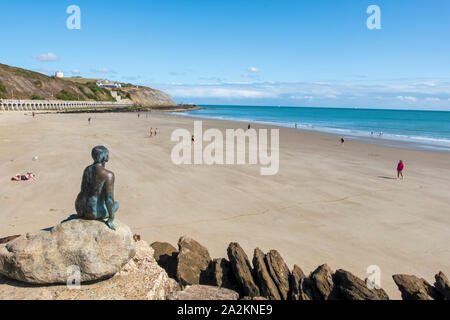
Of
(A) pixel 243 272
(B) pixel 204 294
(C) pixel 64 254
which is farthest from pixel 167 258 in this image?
(C) pixel 64 254

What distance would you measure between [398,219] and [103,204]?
507 inches

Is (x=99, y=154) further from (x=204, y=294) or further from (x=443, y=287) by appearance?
(x=443, y=287)

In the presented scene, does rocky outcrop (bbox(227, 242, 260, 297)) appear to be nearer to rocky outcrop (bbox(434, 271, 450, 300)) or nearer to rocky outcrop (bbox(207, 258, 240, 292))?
rocky outcrop (bbox(207, 258, 240, 292))

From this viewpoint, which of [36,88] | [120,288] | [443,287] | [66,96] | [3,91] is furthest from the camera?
[66,96]

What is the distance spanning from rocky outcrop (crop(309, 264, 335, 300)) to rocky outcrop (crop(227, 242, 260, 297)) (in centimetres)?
129

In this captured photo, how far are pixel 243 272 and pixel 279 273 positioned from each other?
0.85 meters

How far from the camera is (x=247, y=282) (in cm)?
699

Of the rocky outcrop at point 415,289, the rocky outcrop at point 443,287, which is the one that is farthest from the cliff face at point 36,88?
the rocky outcrop at point 443,287

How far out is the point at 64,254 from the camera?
607 cm

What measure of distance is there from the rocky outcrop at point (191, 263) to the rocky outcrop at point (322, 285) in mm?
2695

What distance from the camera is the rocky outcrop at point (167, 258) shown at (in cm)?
810

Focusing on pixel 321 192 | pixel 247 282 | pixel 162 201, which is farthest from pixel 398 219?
pixel 162 201

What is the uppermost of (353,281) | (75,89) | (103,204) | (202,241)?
(75,89)

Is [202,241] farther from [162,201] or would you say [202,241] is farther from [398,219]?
[398,219]
